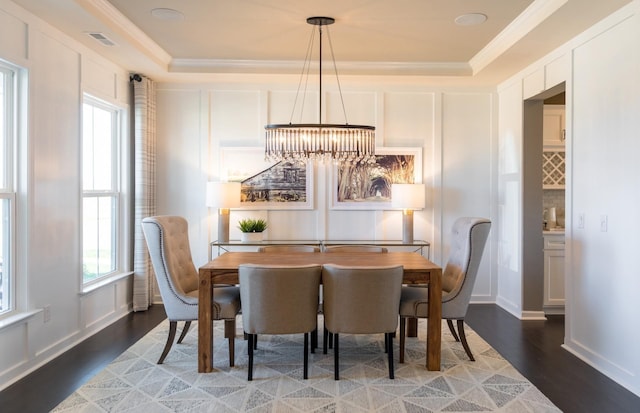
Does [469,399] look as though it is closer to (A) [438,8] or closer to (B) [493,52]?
(A) [438,8]

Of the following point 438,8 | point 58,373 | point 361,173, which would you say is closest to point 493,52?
point 438,8

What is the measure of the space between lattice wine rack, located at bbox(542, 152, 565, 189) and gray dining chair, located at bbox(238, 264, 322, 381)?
3.80m

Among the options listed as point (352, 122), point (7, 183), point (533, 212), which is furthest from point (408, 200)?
point (7, 183)

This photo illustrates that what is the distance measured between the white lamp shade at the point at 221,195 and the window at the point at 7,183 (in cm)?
200

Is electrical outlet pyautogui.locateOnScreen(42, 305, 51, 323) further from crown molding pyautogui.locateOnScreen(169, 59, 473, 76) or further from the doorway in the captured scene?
the doorway

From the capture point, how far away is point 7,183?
3221 millimetres

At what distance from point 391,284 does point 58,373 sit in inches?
96.5

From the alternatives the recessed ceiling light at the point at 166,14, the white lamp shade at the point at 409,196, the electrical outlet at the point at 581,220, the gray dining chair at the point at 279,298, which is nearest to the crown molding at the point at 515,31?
the white lamp shade at the point at 409,196

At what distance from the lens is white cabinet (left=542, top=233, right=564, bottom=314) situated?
494cm

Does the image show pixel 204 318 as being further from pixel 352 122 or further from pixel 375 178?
pixel 352 122

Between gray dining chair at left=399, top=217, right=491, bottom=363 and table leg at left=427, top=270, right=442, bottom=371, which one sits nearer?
table leg at left=427, top=270, right=442, bottom=371

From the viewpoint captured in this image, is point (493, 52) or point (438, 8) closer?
point (438, 8)

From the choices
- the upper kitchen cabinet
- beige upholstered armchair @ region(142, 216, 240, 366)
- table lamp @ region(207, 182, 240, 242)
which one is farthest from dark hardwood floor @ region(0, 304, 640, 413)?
the upper kitchen cabinet

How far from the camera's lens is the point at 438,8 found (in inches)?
140
